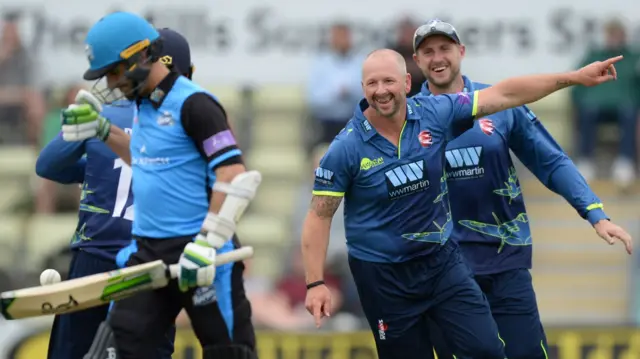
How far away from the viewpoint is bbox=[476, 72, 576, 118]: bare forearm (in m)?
6.57

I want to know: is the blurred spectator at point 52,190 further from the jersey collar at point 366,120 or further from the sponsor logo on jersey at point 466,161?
the jersey collar at point 366,120

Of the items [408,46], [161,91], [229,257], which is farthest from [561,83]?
[408,46]

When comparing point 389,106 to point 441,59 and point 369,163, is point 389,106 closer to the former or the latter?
point 369,163

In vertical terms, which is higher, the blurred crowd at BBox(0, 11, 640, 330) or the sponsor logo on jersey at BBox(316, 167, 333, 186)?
the blurred crowd at BBox(0, 11, 640, 330)

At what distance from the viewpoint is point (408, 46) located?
39.9ft

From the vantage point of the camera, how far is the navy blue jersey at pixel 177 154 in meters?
6.25

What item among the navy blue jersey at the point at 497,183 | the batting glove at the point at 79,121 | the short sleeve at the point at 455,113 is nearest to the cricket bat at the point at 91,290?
the batting glove at the point at 79,121

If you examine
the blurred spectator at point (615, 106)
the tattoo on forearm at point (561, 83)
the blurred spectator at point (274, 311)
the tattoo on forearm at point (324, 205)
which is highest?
the blurred spectator at point (615, 106)

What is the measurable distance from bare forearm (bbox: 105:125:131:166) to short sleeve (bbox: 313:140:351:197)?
983mm

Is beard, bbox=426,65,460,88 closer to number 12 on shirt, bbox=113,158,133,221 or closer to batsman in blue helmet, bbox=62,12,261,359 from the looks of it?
batsman in blue helmet, bbox=62,12,261,359

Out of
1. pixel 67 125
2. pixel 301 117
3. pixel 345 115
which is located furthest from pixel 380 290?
pixel 301 117

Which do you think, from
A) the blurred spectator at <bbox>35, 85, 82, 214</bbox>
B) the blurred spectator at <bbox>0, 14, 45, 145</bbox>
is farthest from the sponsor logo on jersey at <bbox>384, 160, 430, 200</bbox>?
the blurred spectator at <bbox>0, 14, 45, 145</bbox>

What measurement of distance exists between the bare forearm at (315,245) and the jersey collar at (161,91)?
3.41 feet

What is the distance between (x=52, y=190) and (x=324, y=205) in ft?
22.7
